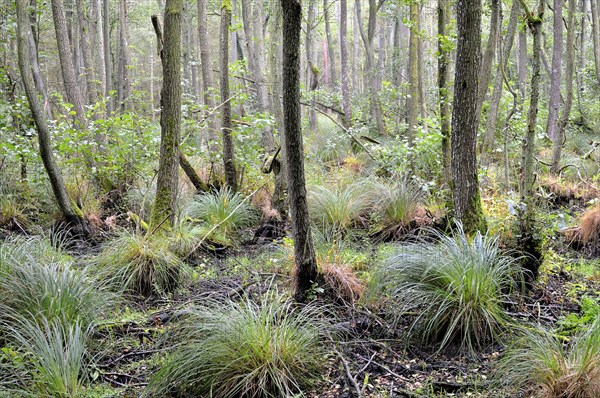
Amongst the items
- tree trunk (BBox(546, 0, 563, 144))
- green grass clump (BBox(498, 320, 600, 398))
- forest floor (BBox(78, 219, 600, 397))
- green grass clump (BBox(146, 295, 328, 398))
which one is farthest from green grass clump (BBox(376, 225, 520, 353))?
tree trunk (BBox(546, 0, 563, 144))

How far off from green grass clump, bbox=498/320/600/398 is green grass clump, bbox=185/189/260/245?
498 centimetres

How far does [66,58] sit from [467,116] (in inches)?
287

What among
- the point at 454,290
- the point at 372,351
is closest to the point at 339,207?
the point at 454,290

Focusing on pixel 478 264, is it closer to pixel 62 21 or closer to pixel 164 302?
pixel 164 302

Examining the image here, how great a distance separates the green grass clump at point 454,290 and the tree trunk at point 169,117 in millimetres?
3317

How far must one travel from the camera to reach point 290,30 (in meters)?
4.22

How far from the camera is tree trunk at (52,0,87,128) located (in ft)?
29.8

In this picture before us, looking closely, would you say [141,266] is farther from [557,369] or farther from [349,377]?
[557,369]

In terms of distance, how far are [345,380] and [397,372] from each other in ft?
1.45

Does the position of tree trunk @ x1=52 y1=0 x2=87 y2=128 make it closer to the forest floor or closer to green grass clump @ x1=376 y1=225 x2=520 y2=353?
the forest floor

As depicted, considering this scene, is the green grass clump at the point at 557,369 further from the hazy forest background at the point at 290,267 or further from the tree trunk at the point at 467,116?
the tree trunk at the point at 467,116

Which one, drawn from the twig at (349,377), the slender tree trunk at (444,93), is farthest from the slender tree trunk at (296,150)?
the slender tree trunk at (444,93)

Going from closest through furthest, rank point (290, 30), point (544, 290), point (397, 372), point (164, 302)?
point (397, 372) → point (290, 30) → point (544, 290) → point (164, 302)

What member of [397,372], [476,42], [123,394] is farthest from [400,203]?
[123,394]
